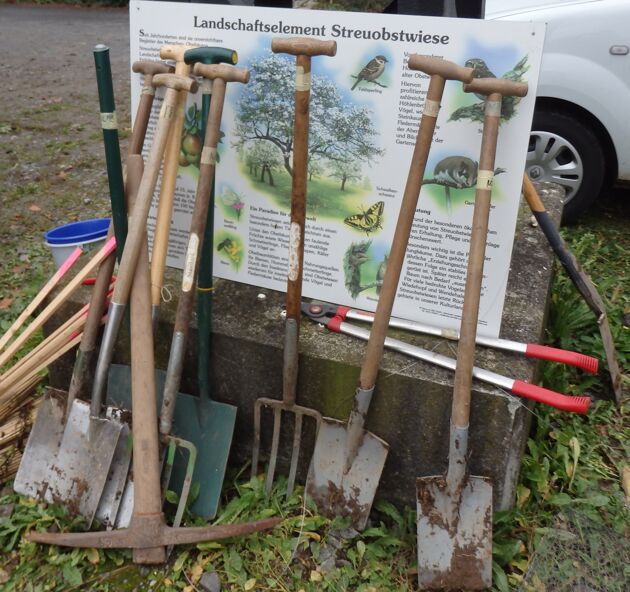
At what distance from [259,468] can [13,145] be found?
14.7 feet

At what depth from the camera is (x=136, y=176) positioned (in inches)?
88.6

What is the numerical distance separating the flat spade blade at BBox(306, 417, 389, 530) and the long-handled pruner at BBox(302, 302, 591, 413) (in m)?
0.33

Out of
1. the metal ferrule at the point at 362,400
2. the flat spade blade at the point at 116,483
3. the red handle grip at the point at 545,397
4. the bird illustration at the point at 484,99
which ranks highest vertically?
the bird illustration at the point at 484,99

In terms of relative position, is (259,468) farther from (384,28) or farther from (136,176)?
(384,28)

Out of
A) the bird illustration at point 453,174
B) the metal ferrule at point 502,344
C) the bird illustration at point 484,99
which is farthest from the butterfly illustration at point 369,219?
the metal ferrule at point 502,344

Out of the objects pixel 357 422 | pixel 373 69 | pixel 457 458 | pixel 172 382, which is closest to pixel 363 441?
pixel 357 422

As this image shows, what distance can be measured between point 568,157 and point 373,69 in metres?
2.27

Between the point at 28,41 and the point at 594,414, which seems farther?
the point at 28,41

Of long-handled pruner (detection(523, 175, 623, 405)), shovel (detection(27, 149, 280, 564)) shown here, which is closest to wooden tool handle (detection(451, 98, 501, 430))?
shovel (detection(27, 149, 280, 564))

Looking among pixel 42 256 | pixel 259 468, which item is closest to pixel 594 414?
pixel 259 468

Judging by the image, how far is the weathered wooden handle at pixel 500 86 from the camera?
1.88 meters

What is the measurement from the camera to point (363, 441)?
2.17 meters

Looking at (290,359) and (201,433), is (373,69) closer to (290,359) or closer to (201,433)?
(290,359)

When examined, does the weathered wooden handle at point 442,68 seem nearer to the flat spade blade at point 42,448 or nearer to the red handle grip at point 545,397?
the red handle grip at point 545,397
